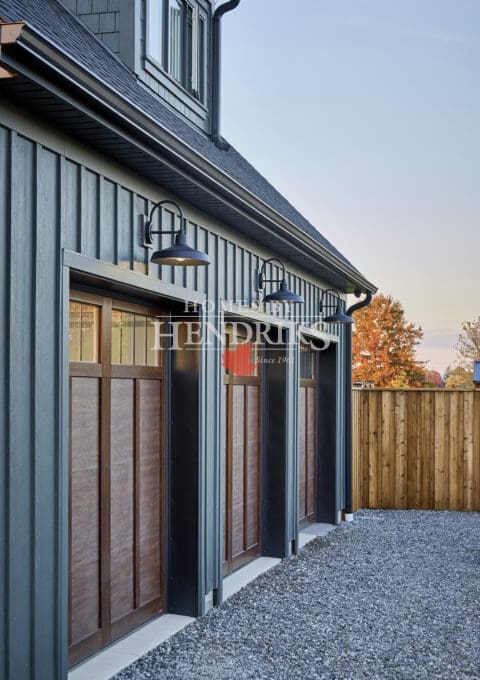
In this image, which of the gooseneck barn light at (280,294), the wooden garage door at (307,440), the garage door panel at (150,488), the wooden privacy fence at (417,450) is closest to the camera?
the garage door panel at (150,488)

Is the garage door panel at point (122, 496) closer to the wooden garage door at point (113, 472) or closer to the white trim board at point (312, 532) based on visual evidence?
the wooden garage door at point (113, 472)

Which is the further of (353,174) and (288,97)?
(353,174)

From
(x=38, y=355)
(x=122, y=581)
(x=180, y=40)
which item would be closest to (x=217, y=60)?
(x=180, y=40)

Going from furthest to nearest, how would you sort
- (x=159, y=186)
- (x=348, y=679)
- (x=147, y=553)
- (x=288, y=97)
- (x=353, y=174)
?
(x=353, y=174) → (x=288, y=97) → (x=147, y=553) → (x=159, y=186) → (x=348, y=679)

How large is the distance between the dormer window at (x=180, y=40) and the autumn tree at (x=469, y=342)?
111 ft

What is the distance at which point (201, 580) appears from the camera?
5.69 meters

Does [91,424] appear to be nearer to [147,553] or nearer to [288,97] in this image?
[147,553]

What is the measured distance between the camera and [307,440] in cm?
962

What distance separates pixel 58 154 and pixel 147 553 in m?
2.87

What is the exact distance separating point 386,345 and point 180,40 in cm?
3560

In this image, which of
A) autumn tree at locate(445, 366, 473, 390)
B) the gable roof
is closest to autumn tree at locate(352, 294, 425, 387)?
autumn tree at locate(445, 366, 473, 390)

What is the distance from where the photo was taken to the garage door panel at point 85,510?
448 cm

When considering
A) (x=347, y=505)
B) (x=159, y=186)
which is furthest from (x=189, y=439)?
(x=347, y=505)

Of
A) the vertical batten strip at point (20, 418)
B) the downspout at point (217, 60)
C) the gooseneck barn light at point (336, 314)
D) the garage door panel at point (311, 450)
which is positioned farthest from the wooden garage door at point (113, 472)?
the garage door panel at point (311, 450)
